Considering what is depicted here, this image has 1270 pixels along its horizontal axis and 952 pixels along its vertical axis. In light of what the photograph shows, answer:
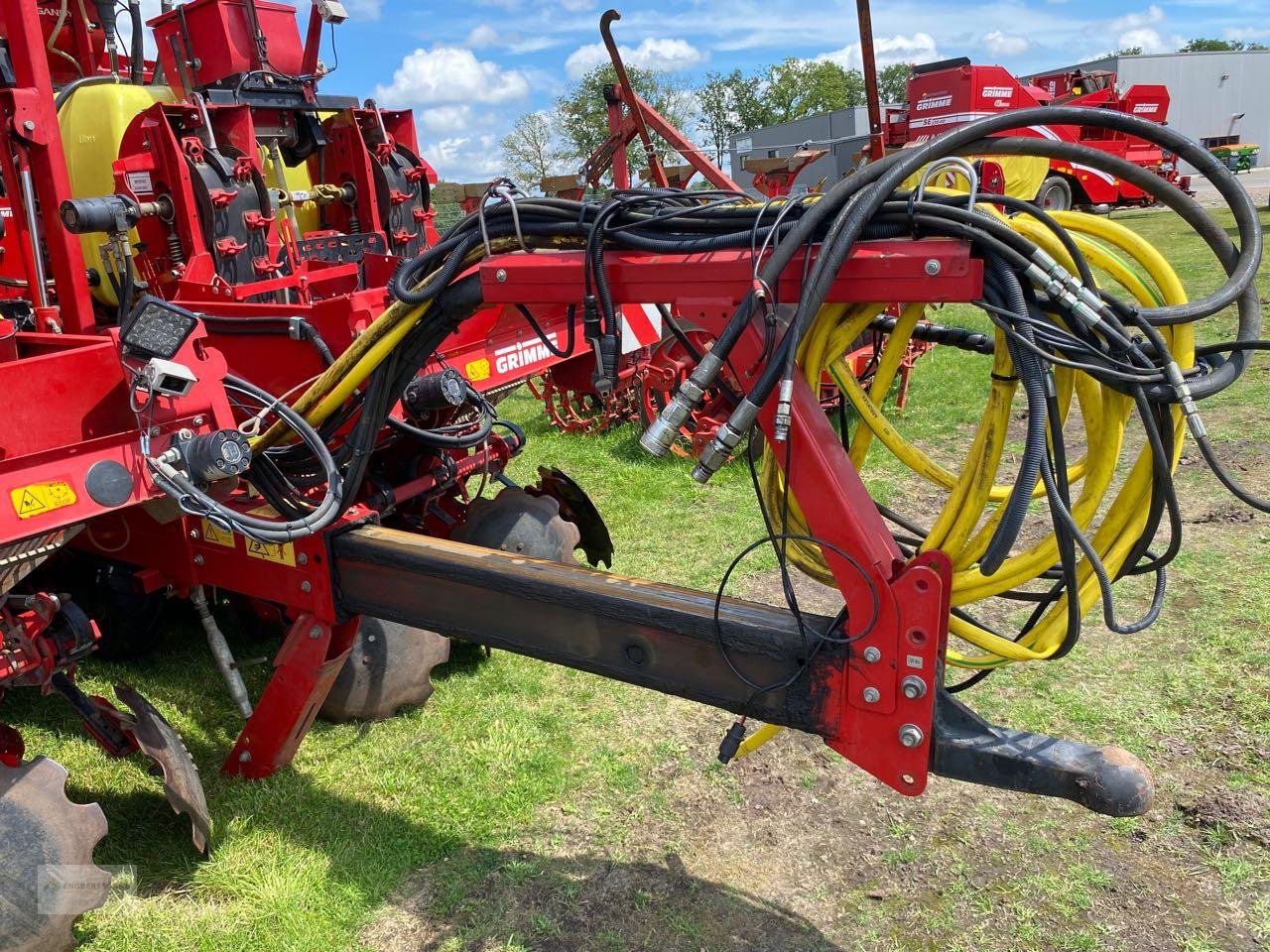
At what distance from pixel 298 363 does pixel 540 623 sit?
51.5 inches

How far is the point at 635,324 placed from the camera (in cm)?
509

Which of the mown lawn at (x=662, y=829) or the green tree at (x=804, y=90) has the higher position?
the green tree at (x=804, y=90)

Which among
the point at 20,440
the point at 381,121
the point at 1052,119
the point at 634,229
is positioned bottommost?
the point at 20,440

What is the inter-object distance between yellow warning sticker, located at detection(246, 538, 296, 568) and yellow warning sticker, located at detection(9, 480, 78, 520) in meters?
0.57

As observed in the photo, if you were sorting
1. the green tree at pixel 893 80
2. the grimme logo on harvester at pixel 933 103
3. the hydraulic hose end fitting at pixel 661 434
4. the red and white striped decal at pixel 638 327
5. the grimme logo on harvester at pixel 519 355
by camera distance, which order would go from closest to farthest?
the hydraulic hose end fitting at pixel 661 434
the grimme logo on harvester at pixel 519 355
the red and white striped decal at pixel 638 327
the grimme logo on harvester at pixel 933 103
the green tree at pixel 893 80

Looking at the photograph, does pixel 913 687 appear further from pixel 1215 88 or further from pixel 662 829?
pixel 1215 88

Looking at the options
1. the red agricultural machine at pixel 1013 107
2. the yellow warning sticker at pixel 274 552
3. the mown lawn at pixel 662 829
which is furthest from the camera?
the red agricultural machine at pixel 1013 107

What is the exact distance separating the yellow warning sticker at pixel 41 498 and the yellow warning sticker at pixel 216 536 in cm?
68

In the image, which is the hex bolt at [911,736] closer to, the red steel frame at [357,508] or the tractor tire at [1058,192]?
the red steel frame at [357,508]

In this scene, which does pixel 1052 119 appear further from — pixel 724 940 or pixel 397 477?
pixel 397 477

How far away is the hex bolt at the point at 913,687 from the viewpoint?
6.32ft

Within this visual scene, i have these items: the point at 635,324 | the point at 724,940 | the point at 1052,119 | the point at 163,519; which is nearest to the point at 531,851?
the point at 724,940

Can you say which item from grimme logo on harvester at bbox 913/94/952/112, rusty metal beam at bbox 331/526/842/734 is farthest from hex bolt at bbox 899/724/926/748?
grimme logo on harvester at bbox 913/94/952/112

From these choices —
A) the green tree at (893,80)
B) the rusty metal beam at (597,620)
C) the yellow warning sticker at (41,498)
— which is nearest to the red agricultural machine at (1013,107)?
the rusty metal beam at (597,620)
